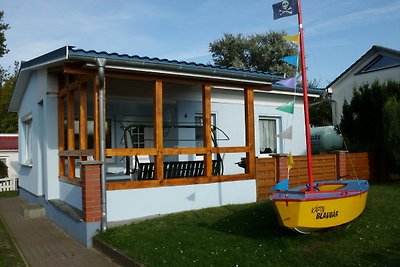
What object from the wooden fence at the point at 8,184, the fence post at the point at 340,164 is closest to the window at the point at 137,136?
the fence post at the point at 340,164

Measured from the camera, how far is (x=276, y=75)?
11.4 metres

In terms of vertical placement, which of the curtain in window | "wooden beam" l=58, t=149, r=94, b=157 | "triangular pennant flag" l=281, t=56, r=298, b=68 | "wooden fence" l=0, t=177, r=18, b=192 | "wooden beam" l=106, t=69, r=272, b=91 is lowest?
"wooden fence" l=0, t=177, r=18, b=192

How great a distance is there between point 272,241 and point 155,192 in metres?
3.28

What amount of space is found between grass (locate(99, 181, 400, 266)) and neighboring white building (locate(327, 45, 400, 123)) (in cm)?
1298

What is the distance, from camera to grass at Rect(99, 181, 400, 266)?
610 cm

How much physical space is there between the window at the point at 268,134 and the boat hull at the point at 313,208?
8617 mm

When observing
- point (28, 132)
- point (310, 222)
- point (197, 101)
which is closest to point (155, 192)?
point (310, 222)

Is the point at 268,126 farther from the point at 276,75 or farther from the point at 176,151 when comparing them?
the point at 176,151

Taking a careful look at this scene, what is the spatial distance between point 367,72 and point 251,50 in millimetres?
21856

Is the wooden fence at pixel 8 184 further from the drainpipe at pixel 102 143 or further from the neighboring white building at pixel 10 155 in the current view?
the drainpipe at pixel 102 143

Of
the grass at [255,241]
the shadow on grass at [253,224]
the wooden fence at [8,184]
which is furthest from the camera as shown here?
the wooden fence at [8,184]

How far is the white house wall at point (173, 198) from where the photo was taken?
9.09m

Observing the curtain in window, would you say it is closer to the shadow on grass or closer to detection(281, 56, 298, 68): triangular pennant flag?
the shadow on grass

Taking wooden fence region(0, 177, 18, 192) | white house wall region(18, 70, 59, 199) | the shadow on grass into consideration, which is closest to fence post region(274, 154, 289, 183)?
the shadow on grass
